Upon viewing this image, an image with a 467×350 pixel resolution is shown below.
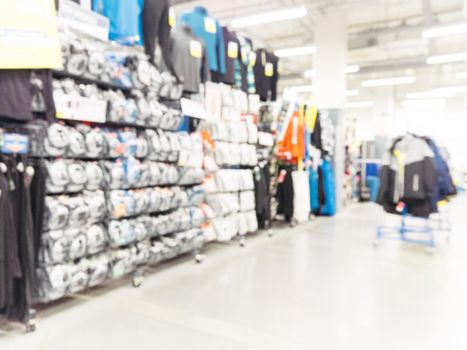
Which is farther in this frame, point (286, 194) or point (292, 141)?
point (286, 194)

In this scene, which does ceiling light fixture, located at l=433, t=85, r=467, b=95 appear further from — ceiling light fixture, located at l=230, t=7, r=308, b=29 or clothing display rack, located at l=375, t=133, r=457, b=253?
clothing display rack, located at l=375, t=133, r=457, b=253

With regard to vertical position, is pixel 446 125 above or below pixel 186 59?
above

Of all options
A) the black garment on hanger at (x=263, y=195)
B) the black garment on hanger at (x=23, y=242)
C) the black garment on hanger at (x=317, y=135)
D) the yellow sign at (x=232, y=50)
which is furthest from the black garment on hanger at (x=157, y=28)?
the black garment on hanger at (x=317, y=135)

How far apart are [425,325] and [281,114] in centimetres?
391

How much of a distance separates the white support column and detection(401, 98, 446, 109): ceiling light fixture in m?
12.0

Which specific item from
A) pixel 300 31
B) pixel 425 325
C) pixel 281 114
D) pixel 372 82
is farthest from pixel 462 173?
pixel 425 325

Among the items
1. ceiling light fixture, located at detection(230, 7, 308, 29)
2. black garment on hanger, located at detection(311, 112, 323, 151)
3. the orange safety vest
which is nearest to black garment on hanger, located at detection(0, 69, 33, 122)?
the orange safety vest

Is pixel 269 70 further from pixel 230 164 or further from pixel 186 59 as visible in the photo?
pixel 186 59

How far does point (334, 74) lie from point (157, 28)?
5917 mm

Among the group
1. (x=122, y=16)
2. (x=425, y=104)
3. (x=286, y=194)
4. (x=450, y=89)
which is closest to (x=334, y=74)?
(x=286, y=194)

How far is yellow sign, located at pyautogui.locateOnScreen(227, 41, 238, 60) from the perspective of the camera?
16.2 feet

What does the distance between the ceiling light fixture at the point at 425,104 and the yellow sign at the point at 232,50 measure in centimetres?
1657

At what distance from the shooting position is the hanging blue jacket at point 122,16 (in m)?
3.14

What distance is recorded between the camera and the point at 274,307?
288cm
